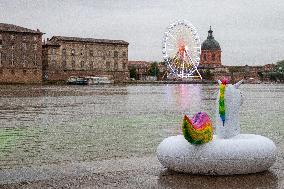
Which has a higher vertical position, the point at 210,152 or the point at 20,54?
the point at 20,54

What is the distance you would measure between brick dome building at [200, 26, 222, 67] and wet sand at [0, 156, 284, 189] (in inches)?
7187

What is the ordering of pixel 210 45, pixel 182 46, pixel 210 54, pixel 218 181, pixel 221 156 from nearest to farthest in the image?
pixel 218 181, pixel 221 156, pixel 182 46, pixel 210 45, pixel 210 54

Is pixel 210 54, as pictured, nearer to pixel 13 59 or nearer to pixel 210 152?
pixel 13 59

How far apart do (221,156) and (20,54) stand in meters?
102

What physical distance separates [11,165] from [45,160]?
2.43 feet

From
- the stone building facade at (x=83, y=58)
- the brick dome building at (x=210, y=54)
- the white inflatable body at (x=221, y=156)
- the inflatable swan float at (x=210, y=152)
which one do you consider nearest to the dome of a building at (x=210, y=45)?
the brick dome building at (x=210, y=54)

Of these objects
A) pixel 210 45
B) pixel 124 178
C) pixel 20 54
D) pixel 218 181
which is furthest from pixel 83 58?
pixel 218 181

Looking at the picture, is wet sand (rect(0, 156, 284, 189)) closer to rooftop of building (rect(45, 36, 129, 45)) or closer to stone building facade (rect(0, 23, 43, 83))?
stone building facade (rect(0, 23, 43, 83))

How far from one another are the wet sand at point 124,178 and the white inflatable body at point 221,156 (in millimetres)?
129

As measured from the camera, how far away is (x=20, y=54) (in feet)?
346

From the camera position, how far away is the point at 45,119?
19.2 m

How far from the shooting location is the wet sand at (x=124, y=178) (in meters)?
7.22

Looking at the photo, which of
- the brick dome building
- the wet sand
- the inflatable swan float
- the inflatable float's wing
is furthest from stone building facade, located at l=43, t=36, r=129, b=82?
the inflatable float's wing

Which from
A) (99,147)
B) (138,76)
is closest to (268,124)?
(99,147)
